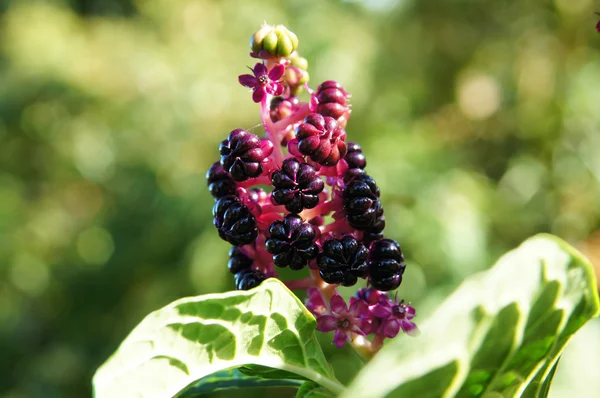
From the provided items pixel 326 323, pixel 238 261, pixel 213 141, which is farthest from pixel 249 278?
pixel 213 141

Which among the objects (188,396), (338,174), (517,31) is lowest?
(188,396)

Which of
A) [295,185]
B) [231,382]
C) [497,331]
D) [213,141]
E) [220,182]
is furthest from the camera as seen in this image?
[213,141]

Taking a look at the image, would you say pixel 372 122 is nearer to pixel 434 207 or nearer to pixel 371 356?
pixel 434 207

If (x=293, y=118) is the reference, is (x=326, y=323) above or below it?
below

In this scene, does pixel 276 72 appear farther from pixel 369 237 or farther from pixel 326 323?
pixel 326 323

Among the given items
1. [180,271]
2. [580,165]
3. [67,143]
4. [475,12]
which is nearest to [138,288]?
[180,271]

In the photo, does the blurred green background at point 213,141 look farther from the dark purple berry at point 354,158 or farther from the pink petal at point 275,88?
the pink petal at point 275,88
